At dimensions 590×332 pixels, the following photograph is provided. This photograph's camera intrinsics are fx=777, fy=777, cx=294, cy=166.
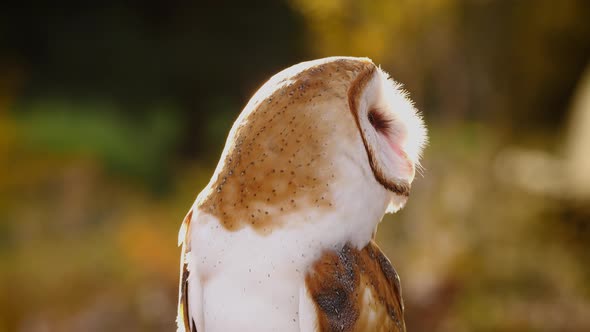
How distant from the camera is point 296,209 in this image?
0.64 metres

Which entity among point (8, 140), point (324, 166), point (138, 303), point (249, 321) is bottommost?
point (138, 303)

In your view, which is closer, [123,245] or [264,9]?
[123,245]

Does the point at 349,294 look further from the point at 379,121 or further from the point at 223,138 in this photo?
the point at 223,138

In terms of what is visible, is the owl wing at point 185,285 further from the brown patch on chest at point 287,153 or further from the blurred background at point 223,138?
the blurred background at point 223,138

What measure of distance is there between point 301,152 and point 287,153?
0.04 feet

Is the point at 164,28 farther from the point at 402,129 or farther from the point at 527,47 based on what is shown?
the point at 402,129

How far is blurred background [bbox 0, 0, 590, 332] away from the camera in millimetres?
2725

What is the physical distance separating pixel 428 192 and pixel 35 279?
157cm

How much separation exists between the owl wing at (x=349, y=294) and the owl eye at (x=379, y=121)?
0.35 feet

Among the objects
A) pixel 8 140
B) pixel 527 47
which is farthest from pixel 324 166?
pixel 527 47

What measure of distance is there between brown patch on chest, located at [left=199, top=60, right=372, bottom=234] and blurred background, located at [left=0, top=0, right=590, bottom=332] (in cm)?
213

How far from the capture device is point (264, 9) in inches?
134

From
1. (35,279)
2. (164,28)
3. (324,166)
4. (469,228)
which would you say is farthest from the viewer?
(164,28)

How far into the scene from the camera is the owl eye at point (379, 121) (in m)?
0.71
